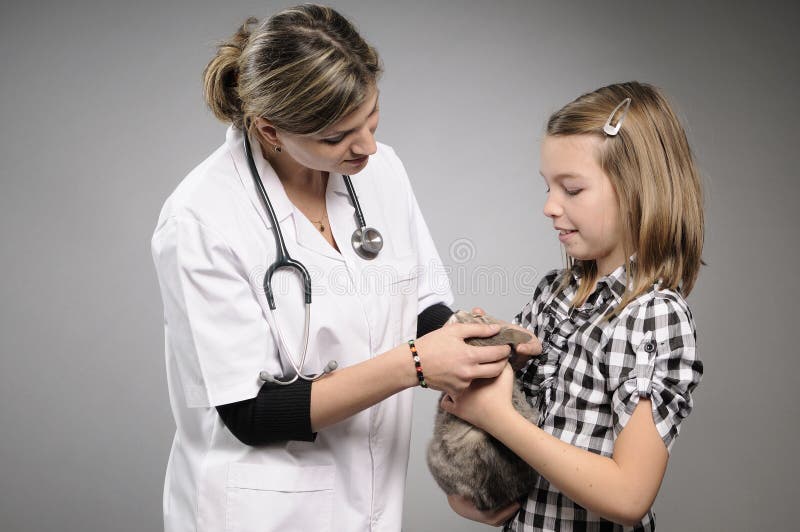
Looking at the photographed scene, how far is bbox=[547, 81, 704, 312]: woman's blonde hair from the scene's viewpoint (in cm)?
152

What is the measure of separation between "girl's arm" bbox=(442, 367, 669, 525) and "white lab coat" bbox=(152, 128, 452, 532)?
418 mm

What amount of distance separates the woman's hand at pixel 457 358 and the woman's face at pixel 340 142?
1.36 ft

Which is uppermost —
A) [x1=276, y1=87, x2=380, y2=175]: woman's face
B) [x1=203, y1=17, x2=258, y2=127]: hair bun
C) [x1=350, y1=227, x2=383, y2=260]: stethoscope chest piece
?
[x1=203, y1=17, x2=258, y2=127]: hair bun

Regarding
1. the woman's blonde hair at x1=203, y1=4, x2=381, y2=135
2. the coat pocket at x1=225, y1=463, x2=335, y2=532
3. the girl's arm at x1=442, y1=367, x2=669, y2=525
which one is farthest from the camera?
the coat pocket at x1=225, y1=463, x2=335, y2=532

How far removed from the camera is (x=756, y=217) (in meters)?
3.09

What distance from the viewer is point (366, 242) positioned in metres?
1.78

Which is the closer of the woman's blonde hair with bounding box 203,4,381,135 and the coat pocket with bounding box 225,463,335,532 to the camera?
the woman's blonde hair with bounding box 203,4,381,135

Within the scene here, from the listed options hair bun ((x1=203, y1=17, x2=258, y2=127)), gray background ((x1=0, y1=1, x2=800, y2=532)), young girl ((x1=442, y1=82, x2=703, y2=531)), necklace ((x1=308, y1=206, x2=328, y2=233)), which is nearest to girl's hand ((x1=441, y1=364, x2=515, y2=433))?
young girl ((x1=442, y1=82, x2=703, y2=531))

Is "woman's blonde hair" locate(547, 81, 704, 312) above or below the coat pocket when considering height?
above

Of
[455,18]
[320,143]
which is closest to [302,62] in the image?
[320,143]

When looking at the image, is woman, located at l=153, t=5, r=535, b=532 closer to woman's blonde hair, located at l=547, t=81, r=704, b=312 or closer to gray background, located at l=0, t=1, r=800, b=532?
woman's blonde hair, located at l=547, t=81, r=704, b=312

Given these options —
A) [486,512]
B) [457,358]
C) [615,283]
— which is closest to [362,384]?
[457,358]

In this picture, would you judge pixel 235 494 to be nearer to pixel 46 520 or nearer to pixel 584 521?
pixel 584 521

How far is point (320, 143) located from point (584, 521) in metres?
0.95
